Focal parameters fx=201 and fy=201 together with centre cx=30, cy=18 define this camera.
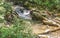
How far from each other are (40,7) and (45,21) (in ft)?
5.32

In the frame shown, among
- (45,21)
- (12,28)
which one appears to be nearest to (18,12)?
(45,21)

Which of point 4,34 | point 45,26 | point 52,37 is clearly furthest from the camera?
point 45,26

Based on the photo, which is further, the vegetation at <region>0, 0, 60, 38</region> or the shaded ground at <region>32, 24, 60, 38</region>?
the shaded ground at <region>32, 24, 60, 38</region>

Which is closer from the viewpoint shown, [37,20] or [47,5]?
[37,20]

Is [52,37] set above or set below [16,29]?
below

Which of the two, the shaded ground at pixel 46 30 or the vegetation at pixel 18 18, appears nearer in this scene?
the vegetation at pixel 18 18

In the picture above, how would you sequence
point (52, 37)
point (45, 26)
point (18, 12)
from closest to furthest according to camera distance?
point (52, 37) → point (45, 26) → point (18, 12)

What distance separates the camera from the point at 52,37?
288 inches

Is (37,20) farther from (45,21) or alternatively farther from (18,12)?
(18,12)

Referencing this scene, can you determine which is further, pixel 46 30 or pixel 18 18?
pixel 18 18

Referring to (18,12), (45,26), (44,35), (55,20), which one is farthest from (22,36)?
(18,12)

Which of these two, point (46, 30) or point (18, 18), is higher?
point (18, 18)

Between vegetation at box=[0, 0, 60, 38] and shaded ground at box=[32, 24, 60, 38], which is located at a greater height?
vegetation at box=[0, 0, 60, 38]

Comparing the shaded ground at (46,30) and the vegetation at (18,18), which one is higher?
the vegetation at (18,18)
